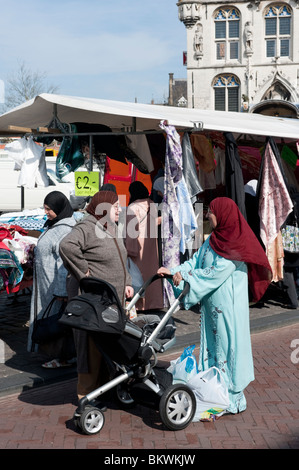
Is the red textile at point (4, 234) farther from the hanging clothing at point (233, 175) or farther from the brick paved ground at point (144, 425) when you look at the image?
the hanging clothing at point (233, 175)

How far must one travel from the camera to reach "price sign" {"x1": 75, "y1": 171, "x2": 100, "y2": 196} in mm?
7086

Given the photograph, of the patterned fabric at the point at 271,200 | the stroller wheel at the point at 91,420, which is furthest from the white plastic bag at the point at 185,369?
the patterned fabric at the point at 271,200

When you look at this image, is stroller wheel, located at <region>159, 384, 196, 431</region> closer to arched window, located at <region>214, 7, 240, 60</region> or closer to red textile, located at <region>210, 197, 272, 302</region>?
red textile, located at <region>210, 197, 272, 302</region>

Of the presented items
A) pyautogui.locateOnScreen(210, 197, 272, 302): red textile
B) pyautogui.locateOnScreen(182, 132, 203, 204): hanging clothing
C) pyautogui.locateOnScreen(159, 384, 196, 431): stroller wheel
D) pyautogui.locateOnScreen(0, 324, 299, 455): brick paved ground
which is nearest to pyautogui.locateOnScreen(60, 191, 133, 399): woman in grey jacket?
pyautogui.locateOnScreen(0, 324, 299, 455): brick paved ground

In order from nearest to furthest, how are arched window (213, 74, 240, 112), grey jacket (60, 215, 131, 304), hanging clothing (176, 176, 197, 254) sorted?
grey jacket (60, 215, 131, 304)
hanging clothing (176, 176, 197, 254)
arched window (213, 74, 240, 112)

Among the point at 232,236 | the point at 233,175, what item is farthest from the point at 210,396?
the point at 233,175

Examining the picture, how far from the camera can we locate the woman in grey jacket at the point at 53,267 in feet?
19.8

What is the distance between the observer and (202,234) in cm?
875

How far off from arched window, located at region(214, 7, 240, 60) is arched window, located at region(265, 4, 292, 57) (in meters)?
1.82

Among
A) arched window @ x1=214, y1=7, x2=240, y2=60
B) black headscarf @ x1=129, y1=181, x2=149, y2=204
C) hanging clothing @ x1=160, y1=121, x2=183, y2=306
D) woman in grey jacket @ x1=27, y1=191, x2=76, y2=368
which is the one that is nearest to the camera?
woman in grey jacket @ x1=27, y1=191, x2=76, y2=368

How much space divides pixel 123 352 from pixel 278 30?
36.4m

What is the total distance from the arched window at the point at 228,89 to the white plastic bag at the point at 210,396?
113 ft
